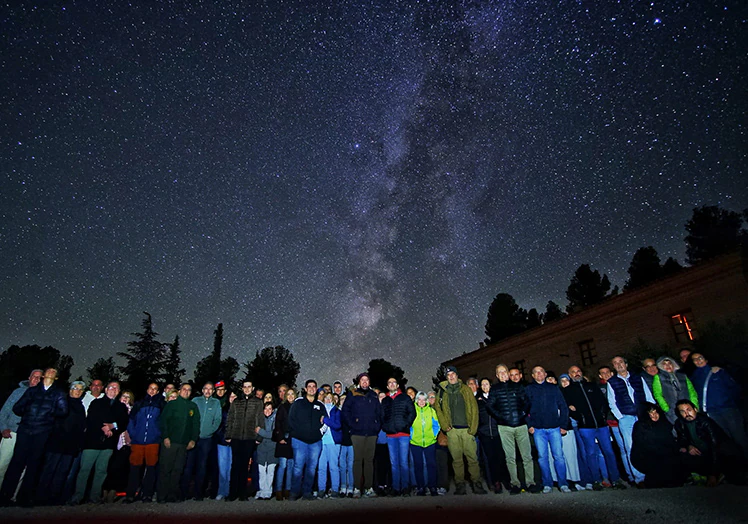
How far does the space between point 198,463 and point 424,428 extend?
13.8 feet

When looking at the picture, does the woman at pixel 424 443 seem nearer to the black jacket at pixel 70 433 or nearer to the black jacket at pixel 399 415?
the black jacket at pixel 399 415

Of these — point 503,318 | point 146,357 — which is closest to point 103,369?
point 146,357

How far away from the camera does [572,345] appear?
85.8 ft

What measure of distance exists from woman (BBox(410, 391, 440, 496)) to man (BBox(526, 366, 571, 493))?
1723 millimetres

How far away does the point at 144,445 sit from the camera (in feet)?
22.4

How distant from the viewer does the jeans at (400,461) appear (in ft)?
22.8

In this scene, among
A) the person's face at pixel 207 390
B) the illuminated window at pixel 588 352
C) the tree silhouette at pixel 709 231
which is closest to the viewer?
the person's face at pixel 207 390

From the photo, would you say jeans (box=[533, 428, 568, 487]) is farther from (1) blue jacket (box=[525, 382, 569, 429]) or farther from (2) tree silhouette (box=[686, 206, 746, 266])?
(2) tree silhouette (box=[686, 206, 746, 266])

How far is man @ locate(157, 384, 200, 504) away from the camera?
653 centimetres

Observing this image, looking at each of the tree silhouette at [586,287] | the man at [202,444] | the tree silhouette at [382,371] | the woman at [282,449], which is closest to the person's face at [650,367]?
the woman at [282,449]

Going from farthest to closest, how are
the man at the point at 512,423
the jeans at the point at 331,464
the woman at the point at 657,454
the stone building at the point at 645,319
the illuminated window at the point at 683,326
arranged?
the illuminated window at the point at 683,326
the stone building at the point at 645,319
the jeans at the point at 331,464
the man at the point at 512,423
the woman at the point at 657,454

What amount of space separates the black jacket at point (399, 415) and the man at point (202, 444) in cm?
318

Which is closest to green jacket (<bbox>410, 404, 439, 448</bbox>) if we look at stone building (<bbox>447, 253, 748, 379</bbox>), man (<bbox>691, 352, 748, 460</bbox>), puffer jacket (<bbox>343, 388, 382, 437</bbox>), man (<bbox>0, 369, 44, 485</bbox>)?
puffer jacket (<bbox>343, 388, 382, 437</bbox>)

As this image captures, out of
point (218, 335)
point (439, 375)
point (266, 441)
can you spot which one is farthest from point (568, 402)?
point (218, 335)
